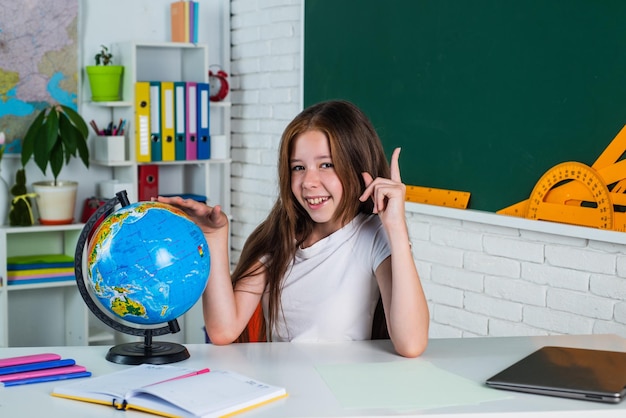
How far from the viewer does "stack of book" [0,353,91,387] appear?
1637 millimetres

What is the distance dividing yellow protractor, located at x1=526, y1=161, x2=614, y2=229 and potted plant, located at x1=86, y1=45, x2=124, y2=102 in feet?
6.82

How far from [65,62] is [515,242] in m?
2.26

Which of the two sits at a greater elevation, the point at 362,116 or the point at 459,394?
the point at 362,116

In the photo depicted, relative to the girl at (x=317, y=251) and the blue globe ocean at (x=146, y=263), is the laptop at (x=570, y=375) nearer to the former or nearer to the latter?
Answer: the girl at (x=317, y=251)

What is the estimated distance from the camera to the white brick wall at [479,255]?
8.75 ft

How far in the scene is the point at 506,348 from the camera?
1.94 metres

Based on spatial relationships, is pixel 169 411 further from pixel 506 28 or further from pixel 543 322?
pixel 506 28

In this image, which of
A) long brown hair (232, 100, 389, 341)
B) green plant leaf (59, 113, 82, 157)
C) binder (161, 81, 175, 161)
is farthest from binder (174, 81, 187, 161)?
long brown hair (232, 100, 389, 341)

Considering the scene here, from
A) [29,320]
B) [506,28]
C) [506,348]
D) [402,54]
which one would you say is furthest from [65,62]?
[506,348]

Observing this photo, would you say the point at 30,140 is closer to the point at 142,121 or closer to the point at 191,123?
the point at 142,121

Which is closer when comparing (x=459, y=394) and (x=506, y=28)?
(x=459, y=394)

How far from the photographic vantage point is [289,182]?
2129mm

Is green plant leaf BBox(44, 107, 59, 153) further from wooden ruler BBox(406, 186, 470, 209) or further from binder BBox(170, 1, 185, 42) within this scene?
wooden ruler BBox(406, 186, 470, 209)

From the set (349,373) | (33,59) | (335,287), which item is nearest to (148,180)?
(33,59)
